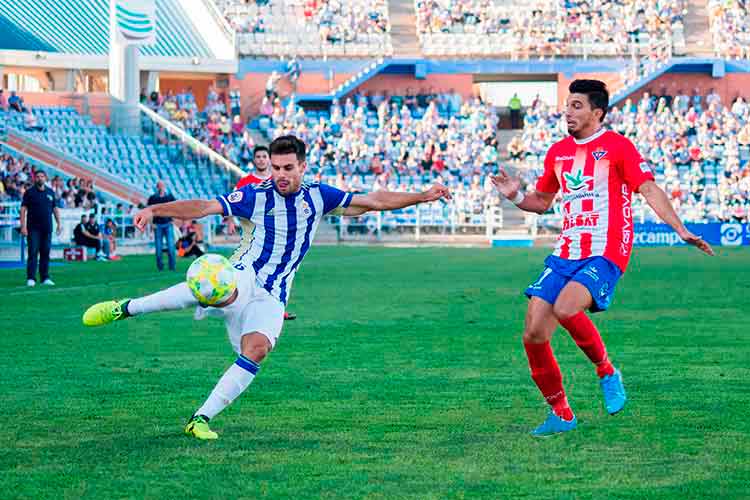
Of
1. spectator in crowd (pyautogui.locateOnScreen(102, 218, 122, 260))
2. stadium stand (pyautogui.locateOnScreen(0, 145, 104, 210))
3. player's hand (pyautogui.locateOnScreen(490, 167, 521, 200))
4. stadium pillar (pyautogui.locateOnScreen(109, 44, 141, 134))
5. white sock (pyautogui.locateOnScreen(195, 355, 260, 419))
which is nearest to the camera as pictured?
white sock (pyautogui.locateOnScreen(195, 355, 260, 419))

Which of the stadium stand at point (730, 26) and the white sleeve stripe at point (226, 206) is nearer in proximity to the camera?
the white sleeve stripe at point (226, 206)

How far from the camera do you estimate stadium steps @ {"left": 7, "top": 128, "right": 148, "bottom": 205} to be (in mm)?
39438

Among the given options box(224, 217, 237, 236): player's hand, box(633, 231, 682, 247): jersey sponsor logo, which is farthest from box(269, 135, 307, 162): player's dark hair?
box(633, 231, 682, 247): jersey sponsor logo

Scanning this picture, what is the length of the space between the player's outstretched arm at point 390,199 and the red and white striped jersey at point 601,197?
2.58 ft

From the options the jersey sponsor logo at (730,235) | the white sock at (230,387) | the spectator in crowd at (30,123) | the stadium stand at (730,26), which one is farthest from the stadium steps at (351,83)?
the white sock at (230,387)

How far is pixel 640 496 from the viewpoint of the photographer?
21.1 feet

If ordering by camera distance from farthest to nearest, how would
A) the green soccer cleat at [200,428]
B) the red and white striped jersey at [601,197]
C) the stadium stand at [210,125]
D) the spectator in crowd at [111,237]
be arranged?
the stadium stand at [210,125] → the spectator in crowd at [111,237] → the red and white striped jersey at [601,197] → the green soccer cleat at [200,428]

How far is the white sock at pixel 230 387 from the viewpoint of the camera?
7945 millimetres

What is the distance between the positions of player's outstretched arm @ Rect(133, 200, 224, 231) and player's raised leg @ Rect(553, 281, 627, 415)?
213 cm

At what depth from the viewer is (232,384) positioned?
800cm

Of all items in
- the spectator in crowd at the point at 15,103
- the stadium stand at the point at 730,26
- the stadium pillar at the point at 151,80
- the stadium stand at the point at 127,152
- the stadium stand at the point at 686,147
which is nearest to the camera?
the stadium stand at the point at 127,152

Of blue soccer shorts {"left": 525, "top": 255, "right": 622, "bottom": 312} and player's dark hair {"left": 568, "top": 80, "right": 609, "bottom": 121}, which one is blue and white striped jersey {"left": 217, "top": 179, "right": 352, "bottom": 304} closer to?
blue soccer shorts {"left": 525, "top": 255, "right": 622, "bottom": 312}

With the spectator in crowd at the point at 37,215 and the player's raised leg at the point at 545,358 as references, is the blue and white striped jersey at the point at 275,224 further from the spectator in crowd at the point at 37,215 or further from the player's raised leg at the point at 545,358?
the spectator in crowd at the point at 37,215

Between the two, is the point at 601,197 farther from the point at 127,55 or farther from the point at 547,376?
the point at 127,55
